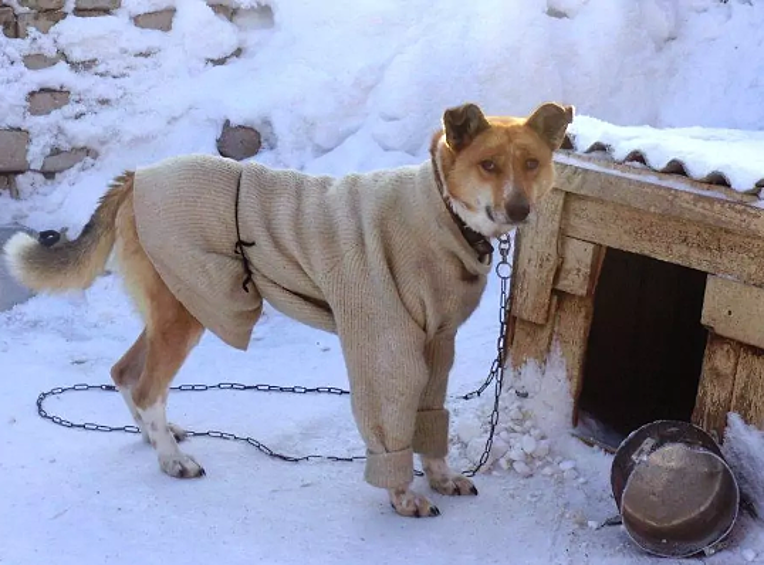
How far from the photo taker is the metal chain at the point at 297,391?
168 inches

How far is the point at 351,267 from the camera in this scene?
12.0 ft

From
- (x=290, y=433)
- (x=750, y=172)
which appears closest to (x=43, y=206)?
(x=290, y=433)

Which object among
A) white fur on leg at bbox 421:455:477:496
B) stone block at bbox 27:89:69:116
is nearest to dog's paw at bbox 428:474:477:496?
white fur on leg at bbox 421:455:477:496

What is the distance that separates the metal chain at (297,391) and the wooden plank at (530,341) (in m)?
0.06

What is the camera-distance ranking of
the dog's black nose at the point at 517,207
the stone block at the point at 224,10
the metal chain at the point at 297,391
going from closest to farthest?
1. the dog's black nose at the point at 517,207
2. the metal chain at the point at 297,391
3. the stone block at the point at 224,10

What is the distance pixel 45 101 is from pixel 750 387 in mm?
5237

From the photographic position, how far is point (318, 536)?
12.2 ft

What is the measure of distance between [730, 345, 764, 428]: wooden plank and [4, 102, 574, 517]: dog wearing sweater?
102 cm

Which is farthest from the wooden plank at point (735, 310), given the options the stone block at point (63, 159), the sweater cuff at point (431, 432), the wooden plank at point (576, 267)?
the stone block at point (63, 159)

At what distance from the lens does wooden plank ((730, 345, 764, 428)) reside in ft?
12.3

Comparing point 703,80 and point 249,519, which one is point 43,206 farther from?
point 703,80

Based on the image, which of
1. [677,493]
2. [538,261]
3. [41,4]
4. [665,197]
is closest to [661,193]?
[665,197]

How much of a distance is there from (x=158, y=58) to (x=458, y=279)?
14.8 ft

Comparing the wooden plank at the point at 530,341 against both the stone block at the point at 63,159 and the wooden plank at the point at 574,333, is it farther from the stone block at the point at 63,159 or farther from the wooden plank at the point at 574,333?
the stone block at the point at 63,159
